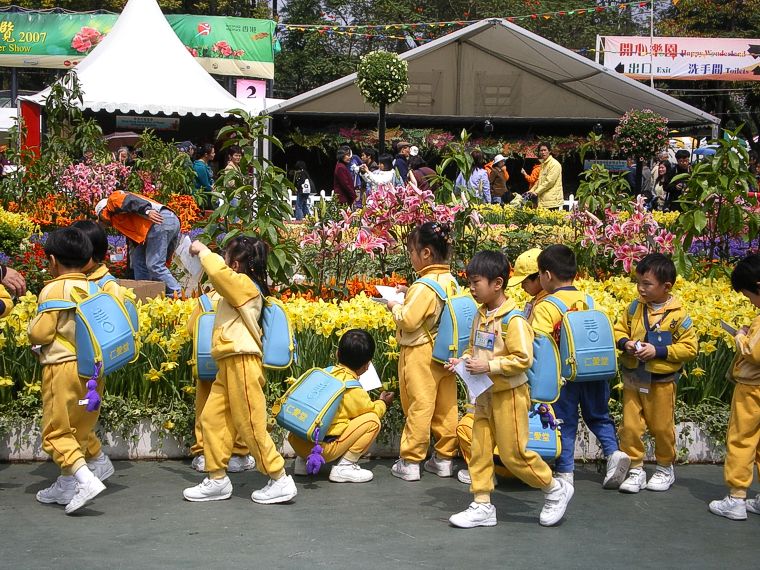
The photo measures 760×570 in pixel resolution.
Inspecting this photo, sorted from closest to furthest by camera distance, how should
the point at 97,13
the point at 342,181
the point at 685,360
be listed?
the point at 685,360, the point at 342,181, the point at 97,13

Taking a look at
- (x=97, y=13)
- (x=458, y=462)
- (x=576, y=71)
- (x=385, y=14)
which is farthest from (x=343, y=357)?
(x=385, y=14)

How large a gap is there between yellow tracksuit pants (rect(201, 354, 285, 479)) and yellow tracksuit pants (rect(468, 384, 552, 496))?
1.08 meters

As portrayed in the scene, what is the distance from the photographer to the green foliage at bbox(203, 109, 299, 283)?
7.84 meters

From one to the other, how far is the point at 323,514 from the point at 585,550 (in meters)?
1.37

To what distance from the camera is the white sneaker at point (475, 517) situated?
17.1 ft

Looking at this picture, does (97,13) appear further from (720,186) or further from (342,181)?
(720,186)

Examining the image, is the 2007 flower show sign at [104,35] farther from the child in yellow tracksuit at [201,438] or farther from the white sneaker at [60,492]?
the white sneaker at [60,492]

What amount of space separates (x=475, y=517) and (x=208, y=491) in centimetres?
145

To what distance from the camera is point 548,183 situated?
1612cm

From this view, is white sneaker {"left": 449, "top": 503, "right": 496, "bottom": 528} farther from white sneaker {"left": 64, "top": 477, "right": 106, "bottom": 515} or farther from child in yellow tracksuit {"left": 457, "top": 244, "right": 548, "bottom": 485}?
→ white sneaker {"left": 64, "top": 477, "right": 106, "bottom": 515}

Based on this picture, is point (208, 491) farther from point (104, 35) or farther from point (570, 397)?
point (104, 35)

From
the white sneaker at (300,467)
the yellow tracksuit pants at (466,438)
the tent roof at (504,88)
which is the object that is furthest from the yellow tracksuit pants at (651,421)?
the tent roof at (504,88)

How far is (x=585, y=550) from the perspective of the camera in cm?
496

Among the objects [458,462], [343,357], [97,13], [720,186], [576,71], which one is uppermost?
[97,13]
